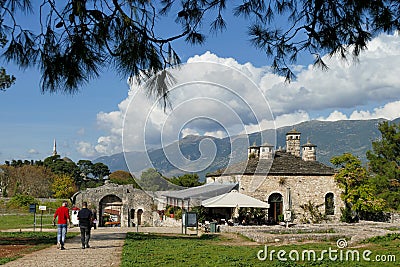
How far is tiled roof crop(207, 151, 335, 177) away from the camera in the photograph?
93.0 ft

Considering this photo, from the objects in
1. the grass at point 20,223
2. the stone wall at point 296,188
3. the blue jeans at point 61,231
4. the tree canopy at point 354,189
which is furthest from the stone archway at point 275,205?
the blue jeans at point 61,231

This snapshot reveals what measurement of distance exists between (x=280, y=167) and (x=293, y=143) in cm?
499

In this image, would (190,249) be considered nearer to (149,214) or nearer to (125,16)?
(125,16)

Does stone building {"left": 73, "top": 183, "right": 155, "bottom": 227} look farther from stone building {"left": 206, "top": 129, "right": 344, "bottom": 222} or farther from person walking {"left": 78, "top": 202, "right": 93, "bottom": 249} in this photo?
person walking {"left": 78, "top": 202, "right": 93, "bottom": 249}

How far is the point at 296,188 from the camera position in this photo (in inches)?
1118

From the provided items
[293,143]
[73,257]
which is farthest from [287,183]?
[73,257]

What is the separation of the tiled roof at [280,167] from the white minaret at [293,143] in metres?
2.88

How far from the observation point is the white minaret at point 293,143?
33.1m

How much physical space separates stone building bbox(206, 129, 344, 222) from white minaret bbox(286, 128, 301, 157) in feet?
10.1

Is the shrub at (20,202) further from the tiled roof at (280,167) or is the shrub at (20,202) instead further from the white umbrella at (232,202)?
the white umbrella at (232,202)

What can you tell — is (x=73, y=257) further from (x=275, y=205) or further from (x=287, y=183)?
(x=287, y=183)

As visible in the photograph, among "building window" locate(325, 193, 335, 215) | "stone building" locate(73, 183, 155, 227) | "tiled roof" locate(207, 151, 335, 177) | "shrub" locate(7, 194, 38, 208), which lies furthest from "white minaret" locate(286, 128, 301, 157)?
"shrub" locate(7, 194, 38, 208)

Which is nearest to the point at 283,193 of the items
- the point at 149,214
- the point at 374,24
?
the point at 149,214

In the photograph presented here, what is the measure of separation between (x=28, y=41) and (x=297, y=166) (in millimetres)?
23694
